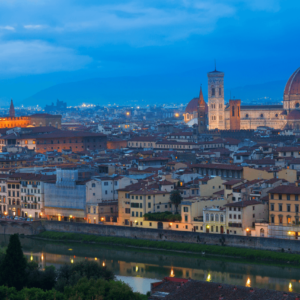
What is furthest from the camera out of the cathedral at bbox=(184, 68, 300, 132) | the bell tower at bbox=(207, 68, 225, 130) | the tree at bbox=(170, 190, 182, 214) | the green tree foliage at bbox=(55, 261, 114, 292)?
the bell tower at bbox=(207, 68, 225, 130)

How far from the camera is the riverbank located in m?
36.2

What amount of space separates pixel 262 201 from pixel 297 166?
10.5m

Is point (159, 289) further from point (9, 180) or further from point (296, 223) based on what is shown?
point (9, 180)

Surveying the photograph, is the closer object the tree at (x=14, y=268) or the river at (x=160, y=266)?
the tree at (x=14, y=268)

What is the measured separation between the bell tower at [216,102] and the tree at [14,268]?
91775 mm

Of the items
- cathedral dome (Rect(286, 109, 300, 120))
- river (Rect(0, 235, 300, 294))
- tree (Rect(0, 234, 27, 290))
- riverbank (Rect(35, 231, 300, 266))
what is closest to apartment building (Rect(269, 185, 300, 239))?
riverbank (Rect(35, 231, 300, 266))

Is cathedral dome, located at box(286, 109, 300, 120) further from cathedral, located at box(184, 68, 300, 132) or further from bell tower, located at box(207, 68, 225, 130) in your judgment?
bell tower, located at box(207, 68, 225, 130)

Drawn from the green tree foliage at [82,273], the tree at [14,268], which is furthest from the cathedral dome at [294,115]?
the tree at [14,268]

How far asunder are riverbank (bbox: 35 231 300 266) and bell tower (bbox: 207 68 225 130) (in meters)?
77.7

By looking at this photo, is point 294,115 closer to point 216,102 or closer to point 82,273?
point 216,102

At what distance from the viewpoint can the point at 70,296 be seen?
26.1 m

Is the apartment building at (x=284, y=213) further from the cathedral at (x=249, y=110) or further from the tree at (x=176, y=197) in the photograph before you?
the cathedral at (x=249, y=110)

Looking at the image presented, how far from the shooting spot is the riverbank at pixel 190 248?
119 ft

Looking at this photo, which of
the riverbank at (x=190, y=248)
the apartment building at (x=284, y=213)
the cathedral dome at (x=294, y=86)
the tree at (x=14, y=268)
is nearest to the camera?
the tree at (x=14, y=268)
